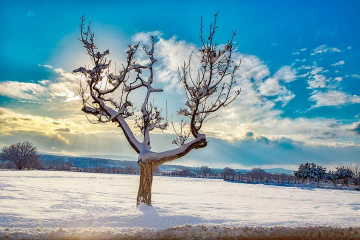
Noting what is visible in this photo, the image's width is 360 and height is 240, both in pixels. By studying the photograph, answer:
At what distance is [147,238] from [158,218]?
2.85 m

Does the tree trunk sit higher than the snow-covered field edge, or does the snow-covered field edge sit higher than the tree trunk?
the tree trunk

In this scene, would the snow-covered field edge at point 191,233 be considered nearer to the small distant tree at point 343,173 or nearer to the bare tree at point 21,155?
the small distant tree at point 343,173

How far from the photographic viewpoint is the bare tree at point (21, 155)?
3912 inches

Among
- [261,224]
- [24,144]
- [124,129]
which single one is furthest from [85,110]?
[24,144]

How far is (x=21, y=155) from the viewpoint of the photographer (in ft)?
331

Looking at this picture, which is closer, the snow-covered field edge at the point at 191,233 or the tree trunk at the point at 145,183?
the snow-covered field edge at the point at 191,233

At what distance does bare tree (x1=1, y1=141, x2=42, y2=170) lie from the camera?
9938 centimetres

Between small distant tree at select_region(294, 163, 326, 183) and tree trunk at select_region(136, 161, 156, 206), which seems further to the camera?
small distant tree at select_region(294, 163, 326, 183)

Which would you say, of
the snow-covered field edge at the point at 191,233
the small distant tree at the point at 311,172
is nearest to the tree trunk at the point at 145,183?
the snow-covered field edge at the point at 191,233

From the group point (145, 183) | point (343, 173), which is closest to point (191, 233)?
point (145, 183)

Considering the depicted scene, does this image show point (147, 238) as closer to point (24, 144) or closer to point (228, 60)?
point (228, 60)

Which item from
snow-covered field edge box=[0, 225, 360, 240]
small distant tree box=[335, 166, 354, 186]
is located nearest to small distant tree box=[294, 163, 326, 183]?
small distant tree box=[335, 166, 354, 186]

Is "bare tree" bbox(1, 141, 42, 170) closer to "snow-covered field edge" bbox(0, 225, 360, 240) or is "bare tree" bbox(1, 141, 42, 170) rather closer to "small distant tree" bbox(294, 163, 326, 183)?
"small distant tree" bbox(294, 163, 326, 183)

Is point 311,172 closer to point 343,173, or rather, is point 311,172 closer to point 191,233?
point 343,173
